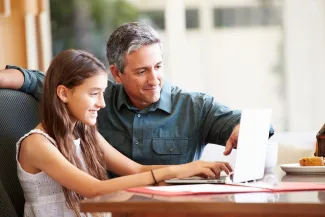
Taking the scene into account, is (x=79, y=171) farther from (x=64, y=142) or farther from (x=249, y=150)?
(x=249, y=150)

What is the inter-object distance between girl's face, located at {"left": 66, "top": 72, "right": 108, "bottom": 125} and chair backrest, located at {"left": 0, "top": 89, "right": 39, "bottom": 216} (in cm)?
15

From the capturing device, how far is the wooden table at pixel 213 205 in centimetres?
113

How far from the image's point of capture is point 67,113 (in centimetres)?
202

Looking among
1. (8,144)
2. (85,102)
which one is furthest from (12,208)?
(85,102)

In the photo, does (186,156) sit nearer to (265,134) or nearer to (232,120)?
(232,120)

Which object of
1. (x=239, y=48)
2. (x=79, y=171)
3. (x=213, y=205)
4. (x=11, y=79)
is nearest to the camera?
(x=213, y=205)

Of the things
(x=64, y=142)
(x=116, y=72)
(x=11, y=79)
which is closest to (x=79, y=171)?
(x=64, y=142)

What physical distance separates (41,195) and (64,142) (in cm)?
16

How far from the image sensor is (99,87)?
2.03 metres

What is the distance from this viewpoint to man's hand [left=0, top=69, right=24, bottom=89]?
206 cm

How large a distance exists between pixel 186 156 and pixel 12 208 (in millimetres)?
773

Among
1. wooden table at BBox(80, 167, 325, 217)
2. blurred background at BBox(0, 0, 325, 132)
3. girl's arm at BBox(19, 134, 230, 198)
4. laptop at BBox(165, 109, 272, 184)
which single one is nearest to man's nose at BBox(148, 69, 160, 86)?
girl's arm at BBox(19, 134, 230, 198)

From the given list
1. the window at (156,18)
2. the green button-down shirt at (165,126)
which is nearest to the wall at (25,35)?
the window at (156,18)

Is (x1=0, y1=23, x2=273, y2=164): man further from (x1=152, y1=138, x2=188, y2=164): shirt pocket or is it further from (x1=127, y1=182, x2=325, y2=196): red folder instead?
(x1=127, y1=182, x2=325, y2=196): red folder
